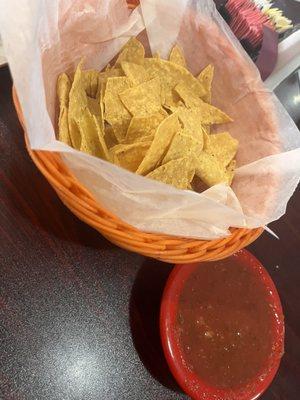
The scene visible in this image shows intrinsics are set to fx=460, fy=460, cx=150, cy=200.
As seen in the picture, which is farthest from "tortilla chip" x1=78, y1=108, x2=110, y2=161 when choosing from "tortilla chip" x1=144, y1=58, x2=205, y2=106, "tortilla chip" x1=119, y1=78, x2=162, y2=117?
"tortilla chip" x1=144, y1=58, x2=205, y2=106

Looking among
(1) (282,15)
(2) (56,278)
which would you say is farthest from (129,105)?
(1) (282,15)

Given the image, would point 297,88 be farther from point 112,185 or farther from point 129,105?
point 112,185

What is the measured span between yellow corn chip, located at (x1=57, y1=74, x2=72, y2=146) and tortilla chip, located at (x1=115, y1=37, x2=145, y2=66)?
16cm

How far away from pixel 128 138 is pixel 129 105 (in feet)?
0.22

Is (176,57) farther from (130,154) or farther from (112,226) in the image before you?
(112,226)

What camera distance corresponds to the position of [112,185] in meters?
0.69

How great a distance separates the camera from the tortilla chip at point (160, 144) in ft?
2.68

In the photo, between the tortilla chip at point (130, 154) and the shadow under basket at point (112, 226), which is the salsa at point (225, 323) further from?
the tortilla chip at point (130, 154)

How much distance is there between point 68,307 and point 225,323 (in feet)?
0.95

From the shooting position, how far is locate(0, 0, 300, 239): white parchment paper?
2.26 feet

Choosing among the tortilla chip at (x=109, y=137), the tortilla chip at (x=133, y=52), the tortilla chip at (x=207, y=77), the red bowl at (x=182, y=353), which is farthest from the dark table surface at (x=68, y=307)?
the tortilla chip at (x=207, y=77)

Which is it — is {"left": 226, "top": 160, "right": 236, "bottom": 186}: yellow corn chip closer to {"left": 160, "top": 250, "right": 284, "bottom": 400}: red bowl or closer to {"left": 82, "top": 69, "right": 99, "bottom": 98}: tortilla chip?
{"left": 160, "top": 250, "right": 284, "bottom": 400}: red bowl

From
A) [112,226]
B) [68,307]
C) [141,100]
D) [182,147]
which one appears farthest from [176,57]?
[68,307]

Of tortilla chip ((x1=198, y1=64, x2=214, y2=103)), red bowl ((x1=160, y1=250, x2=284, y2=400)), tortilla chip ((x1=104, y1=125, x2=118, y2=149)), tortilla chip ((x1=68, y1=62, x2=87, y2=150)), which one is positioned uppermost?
tortilla chip ((x1=68, y1=62, x2=87, y2=150))
